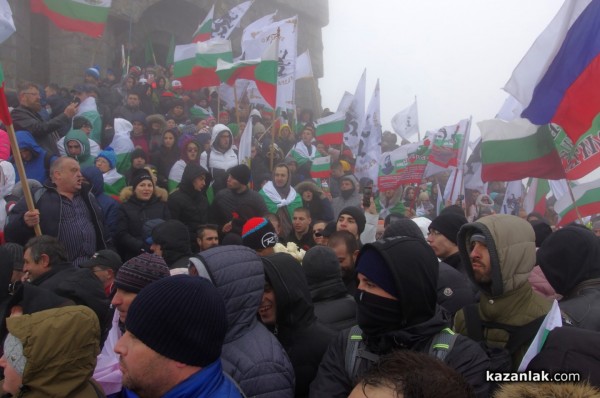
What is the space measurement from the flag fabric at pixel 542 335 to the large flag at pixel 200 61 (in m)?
9.50

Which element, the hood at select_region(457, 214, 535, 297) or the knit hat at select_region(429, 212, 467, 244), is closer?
the hood at select_region(457, 214, 535, 297)

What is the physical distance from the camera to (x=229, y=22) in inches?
496

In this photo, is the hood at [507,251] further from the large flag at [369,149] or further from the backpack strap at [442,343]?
the large flag at [369,149]

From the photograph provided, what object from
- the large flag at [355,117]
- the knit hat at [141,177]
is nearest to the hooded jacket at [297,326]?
the knit hat at [141,177]

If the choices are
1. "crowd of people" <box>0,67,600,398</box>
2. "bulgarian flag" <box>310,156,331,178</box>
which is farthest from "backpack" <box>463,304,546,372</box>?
"bulgarian flag" <box>310,156,331,178</box>

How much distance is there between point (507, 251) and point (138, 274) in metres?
1.80

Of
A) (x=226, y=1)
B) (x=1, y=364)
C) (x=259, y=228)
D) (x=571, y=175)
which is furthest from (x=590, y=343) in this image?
(x=226, y=1)

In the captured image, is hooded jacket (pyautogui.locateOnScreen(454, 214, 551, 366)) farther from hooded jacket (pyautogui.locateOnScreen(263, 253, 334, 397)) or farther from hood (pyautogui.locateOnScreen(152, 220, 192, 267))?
hood (pyautogui.locateOnScreen(152, 220, 192, 267))

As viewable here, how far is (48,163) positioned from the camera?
242 inches

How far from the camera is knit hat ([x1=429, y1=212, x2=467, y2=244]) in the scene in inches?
158

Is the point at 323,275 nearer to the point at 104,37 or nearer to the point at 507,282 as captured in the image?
the point at 507,282

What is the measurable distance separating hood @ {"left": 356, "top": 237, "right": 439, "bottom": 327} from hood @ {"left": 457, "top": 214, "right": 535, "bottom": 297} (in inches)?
17.0

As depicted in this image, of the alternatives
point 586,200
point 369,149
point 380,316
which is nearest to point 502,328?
point 380,316

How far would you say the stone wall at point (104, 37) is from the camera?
13.7 metres
